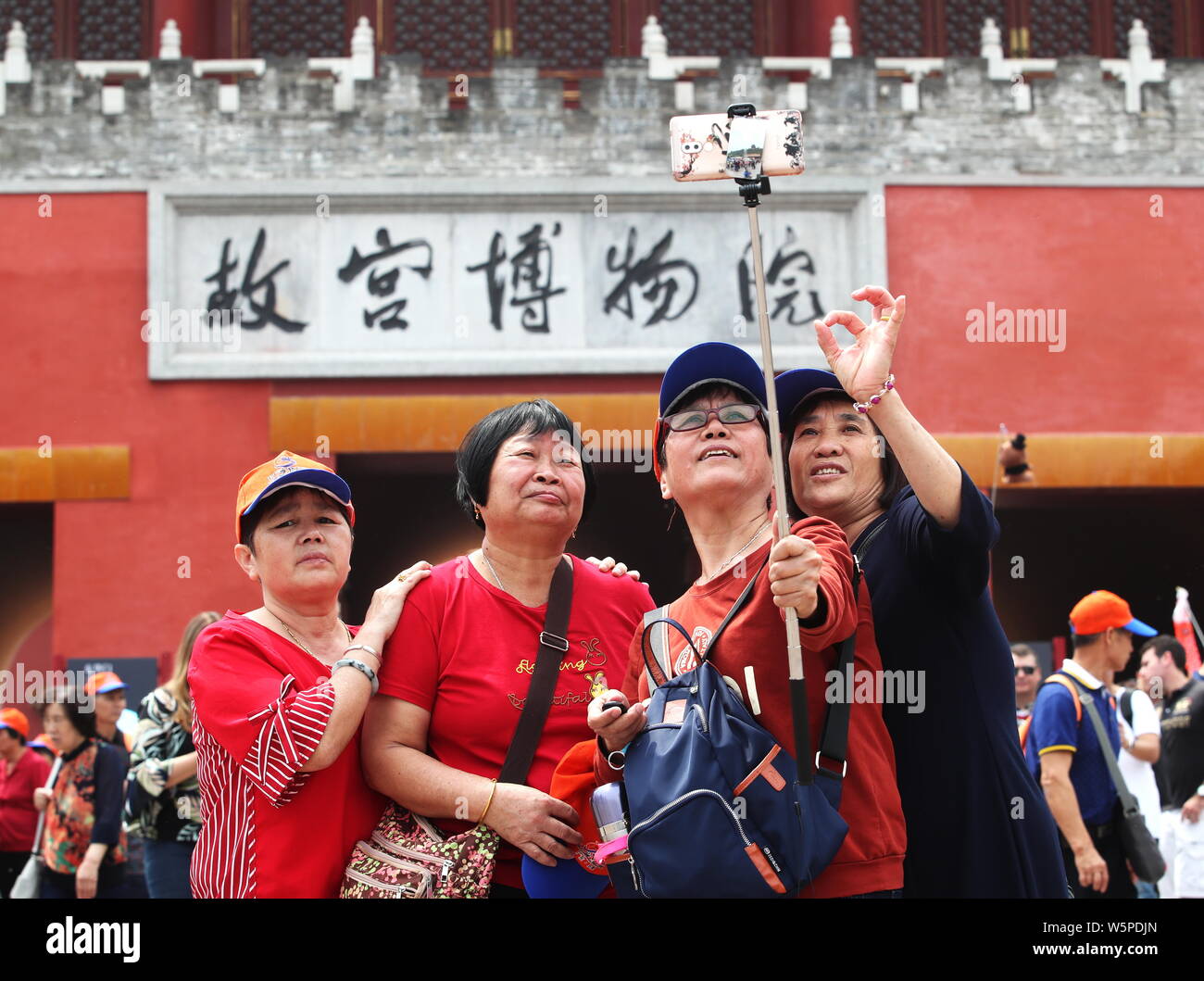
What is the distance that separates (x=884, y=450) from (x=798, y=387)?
0.76ft

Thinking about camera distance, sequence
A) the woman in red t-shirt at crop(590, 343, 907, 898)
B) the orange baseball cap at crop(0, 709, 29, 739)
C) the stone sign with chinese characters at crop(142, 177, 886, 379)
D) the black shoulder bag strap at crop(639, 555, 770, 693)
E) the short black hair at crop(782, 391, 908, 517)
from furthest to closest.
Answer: the stone sign with chinese characters at crop(142, 177, 886, 379) → the orange baseball cap at crop(0, 709, 29, 739) → the short black hair at crop(782, 391, 908, 517) → the black shoulder bag strap at crop(639, 555, 770, 693) → the woman in red t-shirt at crop(590, 343, 907, 898)

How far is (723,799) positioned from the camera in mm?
2254

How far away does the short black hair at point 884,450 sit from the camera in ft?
9.48

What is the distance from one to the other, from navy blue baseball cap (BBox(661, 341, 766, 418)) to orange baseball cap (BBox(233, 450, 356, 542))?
2.66ft

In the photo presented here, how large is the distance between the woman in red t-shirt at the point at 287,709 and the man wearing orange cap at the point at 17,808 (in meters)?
5.02

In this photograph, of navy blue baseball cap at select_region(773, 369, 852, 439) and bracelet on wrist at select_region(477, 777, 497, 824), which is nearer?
bracelet on wrist at select_region(477, 777, 497, 824)

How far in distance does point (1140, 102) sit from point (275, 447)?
6.86m

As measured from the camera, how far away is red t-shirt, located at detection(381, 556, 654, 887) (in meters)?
2.78

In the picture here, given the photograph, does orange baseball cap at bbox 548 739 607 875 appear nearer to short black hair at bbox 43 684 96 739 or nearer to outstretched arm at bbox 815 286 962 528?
outstretched arm at bbox 815 286 962 528

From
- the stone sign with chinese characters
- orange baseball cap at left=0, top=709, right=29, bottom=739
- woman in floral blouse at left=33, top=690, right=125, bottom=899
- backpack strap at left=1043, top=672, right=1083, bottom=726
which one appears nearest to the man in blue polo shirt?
backpack strap at left=1043, top=672, right=1083, bottom=726

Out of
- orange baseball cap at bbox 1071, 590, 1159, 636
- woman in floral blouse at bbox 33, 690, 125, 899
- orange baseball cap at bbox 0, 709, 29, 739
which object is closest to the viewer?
orange baseball cap at bbox 1071, 590, 1159, 636

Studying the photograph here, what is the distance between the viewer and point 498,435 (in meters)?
3.00

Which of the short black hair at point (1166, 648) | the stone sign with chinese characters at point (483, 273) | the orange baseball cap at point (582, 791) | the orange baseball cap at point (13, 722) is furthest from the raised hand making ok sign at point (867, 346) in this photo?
the stone sign with chinese characters at point (483, 273)

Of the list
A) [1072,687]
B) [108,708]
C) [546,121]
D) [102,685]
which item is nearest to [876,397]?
[1072,687]
